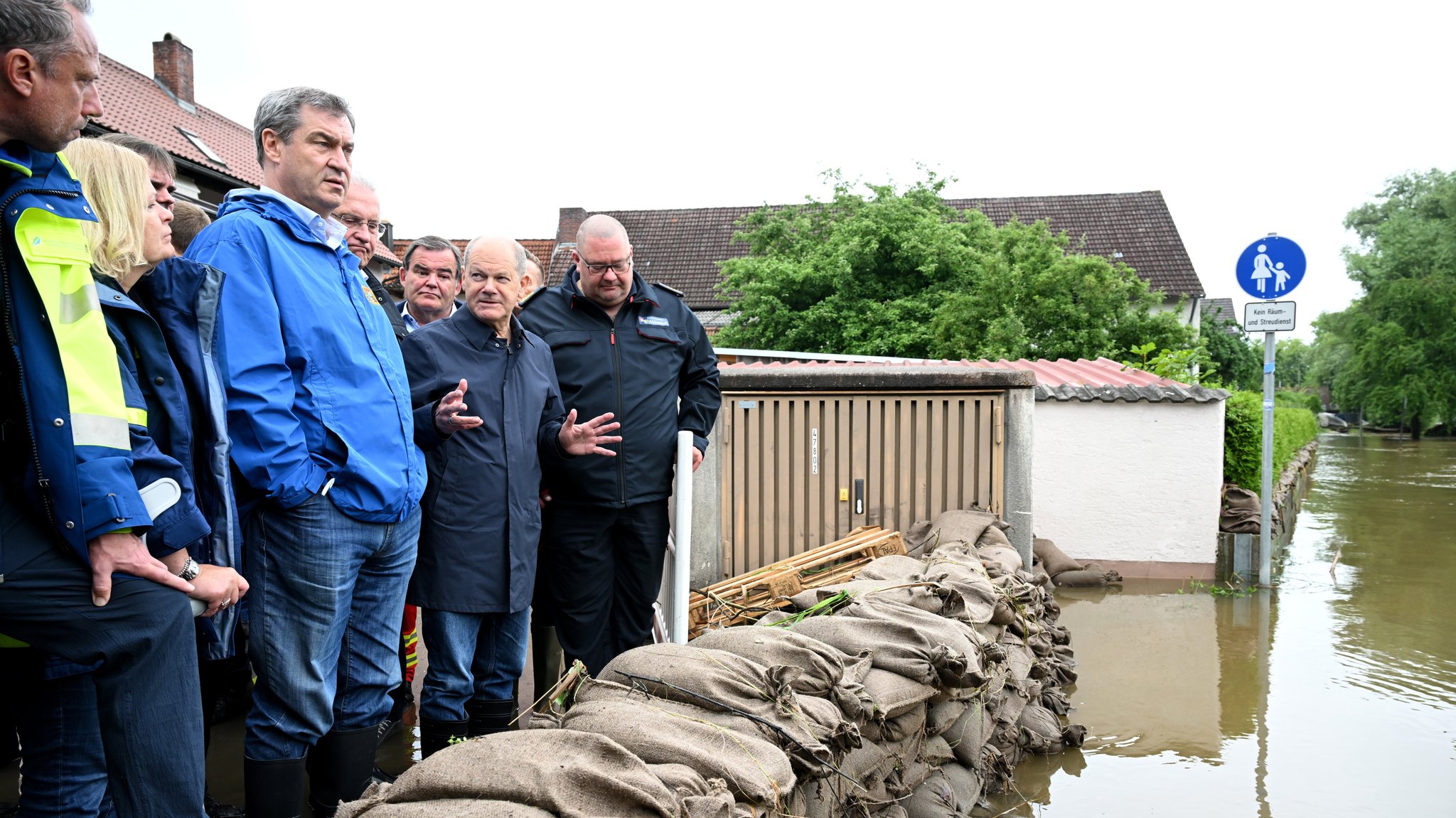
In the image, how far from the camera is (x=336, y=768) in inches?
107

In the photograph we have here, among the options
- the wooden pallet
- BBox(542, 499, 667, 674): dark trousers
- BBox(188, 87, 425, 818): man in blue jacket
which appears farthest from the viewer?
the wooden pallet

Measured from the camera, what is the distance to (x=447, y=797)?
1.90 m

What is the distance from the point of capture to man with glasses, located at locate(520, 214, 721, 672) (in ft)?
12.4

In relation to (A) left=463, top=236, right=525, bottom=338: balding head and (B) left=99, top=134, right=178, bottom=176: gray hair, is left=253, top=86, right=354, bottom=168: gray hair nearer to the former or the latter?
(B) left=99, top=134, right=178, bottom=176: gray hair

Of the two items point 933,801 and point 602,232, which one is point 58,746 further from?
point 933,801

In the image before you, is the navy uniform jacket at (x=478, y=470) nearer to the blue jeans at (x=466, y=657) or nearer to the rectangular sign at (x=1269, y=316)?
the blue jeans at (x=466, y=657)

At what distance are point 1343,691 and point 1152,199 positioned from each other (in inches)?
1304

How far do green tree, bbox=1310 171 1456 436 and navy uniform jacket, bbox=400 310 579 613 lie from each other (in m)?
42.5

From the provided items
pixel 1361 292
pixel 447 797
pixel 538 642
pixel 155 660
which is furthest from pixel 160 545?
pixel 1361 292

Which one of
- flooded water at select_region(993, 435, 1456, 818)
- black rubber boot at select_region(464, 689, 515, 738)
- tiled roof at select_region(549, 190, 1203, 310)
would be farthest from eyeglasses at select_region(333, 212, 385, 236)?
tiled roof at select_region(549, 190, 1203, 310)

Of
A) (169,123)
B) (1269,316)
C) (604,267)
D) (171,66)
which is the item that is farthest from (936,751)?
(171,66)

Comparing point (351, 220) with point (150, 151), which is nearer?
Answer: point (150, 151)

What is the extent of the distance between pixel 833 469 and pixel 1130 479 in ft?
14.1

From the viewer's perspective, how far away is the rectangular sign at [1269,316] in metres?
8.27
